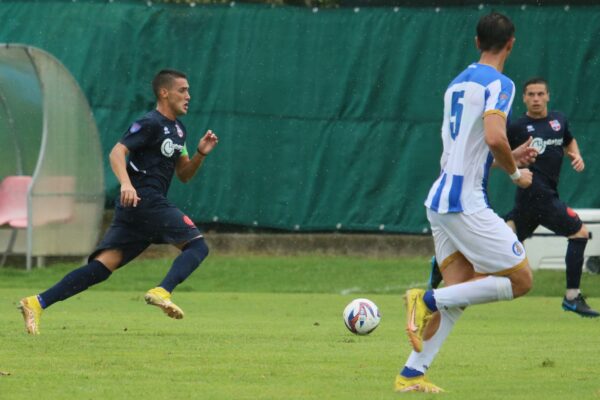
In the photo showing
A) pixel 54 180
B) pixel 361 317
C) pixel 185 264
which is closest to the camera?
pixel 361 317

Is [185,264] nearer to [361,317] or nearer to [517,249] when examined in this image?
[361,317]

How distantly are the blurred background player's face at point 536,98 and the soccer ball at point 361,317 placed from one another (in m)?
3.51

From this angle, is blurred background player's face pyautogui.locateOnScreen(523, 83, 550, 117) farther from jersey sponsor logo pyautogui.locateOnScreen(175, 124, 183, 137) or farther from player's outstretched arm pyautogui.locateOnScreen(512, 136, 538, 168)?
player's outstretched arm pyautogui.locateOnScreen(512, 136, 538, 168)

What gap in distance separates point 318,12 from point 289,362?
10.4 meters

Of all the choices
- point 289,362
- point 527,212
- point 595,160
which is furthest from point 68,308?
Answer: point 595,160

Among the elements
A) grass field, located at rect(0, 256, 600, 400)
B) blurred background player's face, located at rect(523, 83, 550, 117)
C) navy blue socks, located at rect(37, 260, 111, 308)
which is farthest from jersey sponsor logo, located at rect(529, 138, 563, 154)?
navy blue socks, located at rect(37, 260, 111, 308)

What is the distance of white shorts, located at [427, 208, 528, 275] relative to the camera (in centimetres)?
784

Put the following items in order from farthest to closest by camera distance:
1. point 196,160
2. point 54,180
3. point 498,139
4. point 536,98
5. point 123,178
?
point 54,180 → point 536,98 → point 196,160 → point 123,178 → point 498,139

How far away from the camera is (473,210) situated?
25.9ft

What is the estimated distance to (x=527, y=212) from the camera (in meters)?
14.0

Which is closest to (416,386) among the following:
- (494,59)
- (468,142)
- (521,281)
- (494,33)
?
(521,281)

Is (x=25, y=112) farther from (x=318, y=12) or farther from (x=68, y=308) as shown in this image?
(x=68, y=308)

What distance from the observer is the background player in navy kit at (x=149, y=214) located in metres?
11.3

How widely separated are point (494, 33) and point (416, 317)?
5.24 ft
